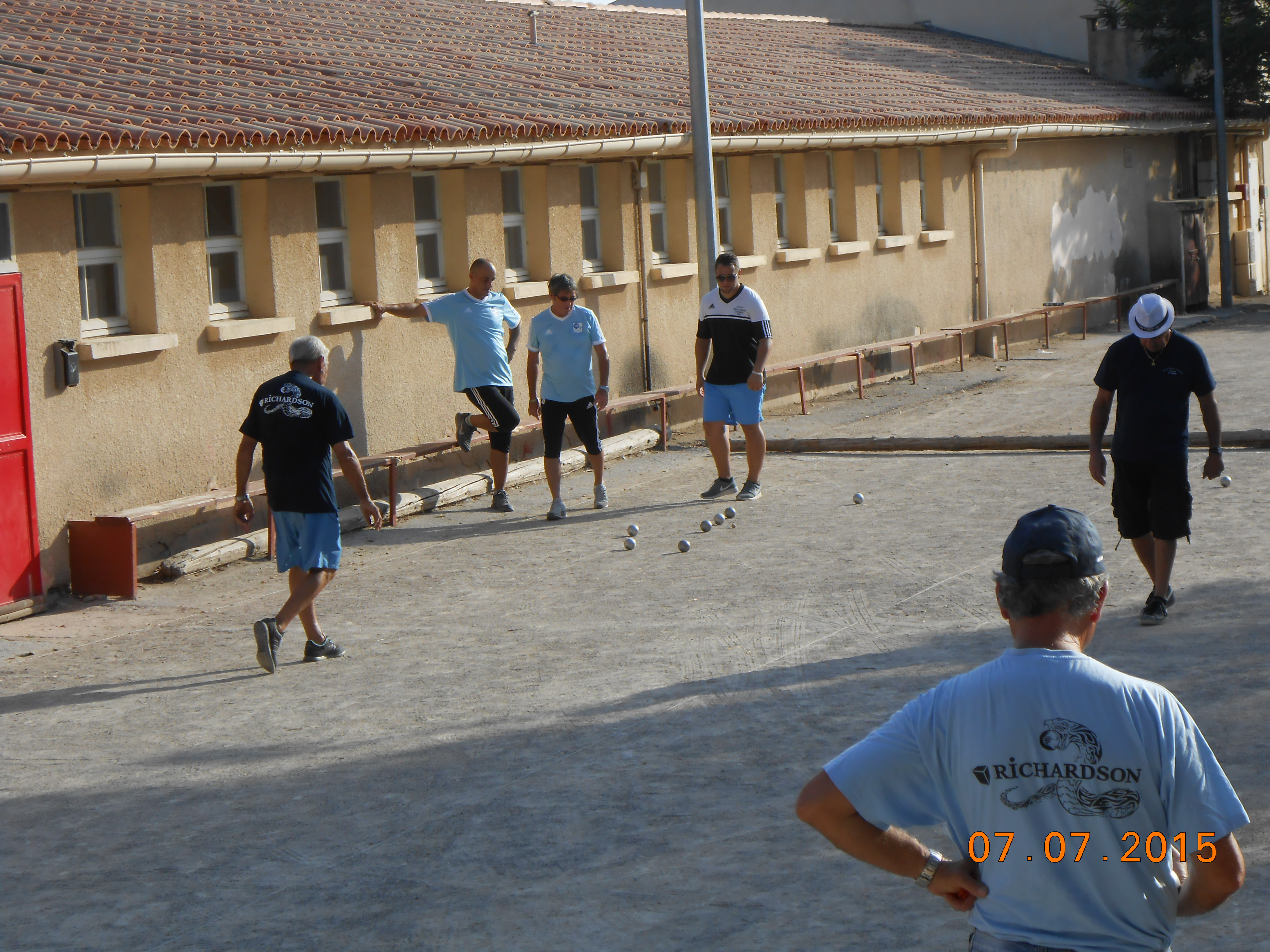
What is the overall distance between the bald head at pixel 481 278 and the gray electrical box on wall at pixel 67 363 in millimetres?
3266

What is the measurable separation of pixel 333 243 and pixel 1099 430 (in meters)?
6.87

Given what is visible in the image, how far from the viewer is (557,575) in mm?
10391

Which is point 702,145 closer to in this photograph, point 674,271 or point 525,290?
point 674,271

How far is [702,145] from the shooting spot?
15.4 metres

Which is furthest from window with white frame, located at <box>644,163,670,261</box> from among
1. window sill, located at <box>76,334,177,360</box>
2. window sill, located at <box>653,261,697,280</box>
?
window sill, located at <box>76,334,177,360</box>

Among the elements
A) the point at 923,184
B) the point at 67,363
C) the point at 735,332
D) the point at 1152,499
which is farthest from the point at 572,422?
the point at 923,184

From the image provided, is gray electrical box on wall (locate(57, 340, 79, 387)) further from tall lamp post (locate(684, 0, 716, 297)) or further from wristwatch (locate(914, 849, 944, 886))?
wristwatch (locate(914, 849, 944, 886))

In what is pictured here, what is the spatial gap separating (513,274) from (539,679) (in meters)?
7.66

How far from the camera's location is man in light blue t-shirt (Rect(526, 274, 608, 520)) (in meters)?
12.3

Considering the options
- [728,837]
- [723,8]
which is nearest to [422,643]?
[728,837]

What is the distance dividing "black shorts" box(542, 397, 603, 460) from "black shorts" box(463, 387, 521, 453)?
0.26 meters

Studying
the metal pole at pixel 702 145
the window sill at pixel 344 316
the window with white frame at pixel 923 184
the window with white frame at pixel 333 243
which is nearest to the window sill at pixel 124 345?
the window sill at pixel 344 316

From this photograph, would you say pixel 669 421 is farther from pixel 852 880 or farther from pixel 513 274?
pixel 852 880

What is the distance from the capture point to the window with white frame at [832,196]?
19.9 m
